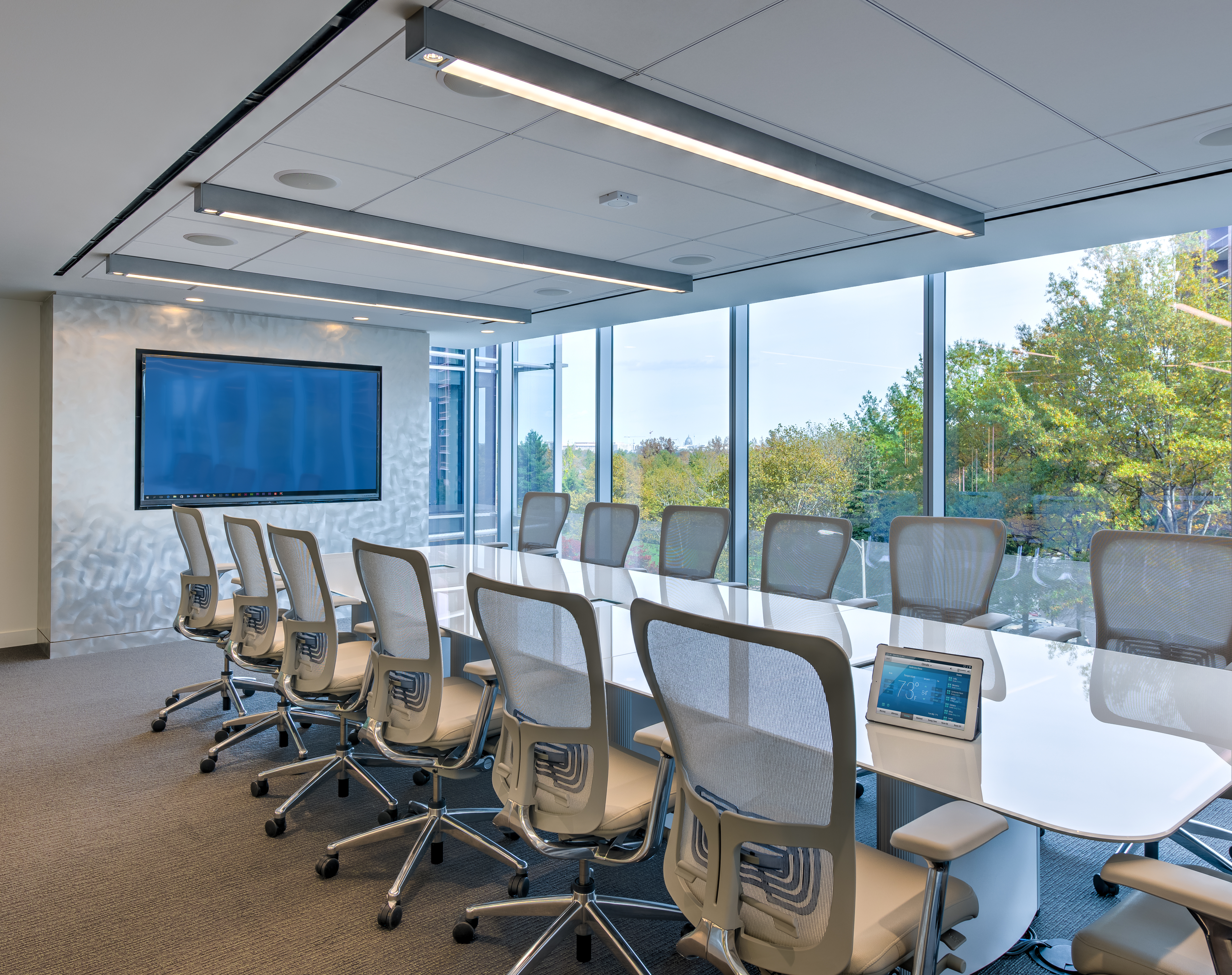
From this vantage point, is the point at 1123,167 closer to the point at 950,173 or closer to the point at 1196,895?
the point at 950,173

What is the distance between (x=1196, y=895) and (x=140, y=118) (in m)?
3.81

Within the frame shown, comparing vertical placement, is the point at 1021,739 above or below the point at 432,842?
above

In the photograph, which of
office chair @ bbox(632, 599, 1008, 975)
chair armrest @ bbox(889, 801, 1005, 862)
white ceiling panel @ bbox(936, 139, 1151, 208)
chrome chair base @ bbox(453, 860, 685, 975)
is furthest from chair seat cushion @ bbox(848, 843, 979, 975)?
white ceiling panel @ bbox(936, 139, 1151, 208)

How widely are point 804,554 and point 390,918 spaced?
2701 millimetres

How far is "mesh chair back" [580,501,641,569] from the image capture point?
571cm

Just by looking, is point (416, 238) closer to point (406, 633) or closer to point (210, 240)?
point (210, 240)

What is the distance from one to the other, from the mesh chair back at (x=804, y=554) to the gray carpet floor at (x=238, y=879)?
102 centimetres

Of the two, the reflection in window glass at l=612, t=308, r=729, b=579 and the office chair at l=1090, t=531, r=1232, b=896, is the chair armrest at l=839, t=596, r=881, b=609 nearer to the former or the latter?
the office chair at l=1090, t=531, r=1232, b=896

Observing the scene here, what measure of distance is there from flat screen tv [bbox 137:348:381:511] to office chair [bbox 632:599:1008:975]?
246 inches

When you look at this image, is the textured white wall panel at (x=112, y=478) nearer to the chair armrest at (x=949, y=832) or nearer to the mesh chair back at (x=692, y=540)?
the mesh chair back at (x=692, y=540)

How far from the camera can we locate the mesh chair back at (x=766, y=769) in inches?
60.8

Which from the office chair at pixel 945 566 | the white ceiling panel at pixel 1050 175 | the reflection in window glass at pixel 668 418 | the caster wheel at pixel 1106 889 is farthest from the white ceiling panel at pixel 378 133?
the reflection in window glass at pixel 668 418

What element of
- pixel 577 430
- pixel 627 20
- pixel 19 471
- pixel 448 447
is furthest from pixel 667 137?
pixel 448 447

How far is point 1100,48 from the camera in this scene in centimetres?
246
